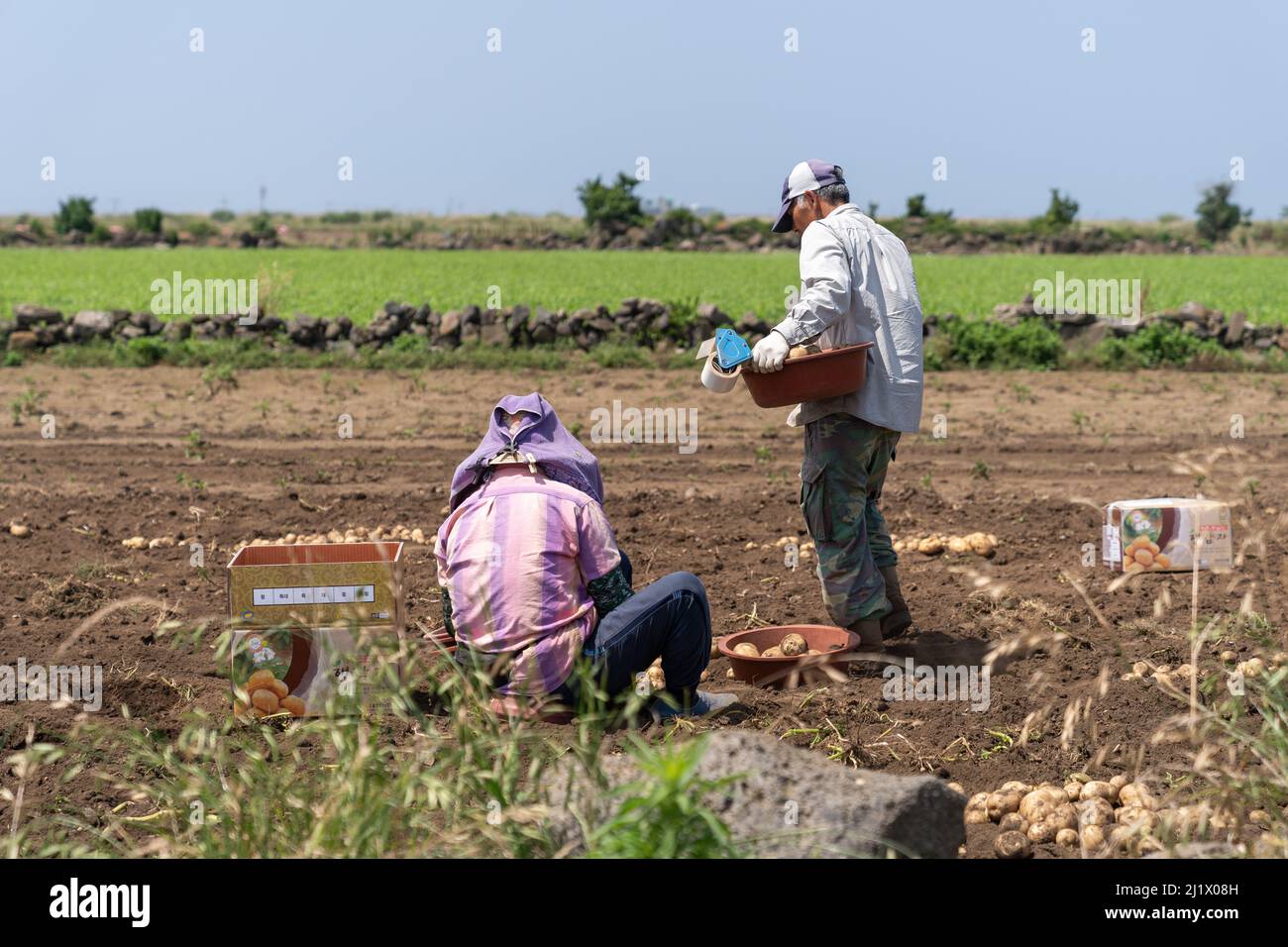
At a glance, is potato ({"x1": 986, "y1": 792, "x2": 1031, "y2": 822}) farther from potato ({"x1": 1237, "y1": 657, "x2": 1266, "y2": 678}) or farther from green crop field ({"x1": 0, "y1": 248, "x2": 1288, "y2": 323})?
green crop field ({"x1": 0, "y1": 248, "x2": 1288, "y2": 323})

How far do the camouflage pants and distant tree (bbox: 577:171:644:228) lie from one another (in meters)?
48.8

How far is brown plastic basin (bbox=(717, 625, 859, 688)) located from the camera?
5.31 meters

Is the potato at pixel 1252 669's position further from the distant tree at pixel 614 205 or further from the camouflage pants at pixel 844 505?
the distant tree at pixel 614 205

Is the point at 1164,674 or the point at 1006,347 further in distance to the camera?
the point at 1006,347

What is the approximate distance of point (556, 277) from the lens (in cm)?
3172

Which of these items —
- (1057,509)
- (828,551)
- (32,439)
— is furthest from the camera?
(32,439)

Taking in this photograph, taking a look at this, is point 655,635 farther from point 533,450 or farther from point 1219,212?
point 1219,212

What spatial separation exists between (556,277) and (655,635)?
27655mm

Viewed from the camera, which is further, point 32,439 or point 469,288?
point 469,288

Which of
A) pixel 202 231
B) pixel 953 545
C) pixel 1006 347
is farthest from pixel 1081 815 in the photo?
pixel 202 231

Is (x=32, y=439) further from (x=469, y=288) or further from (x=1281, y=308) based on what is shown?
(x=1281, y=308)
